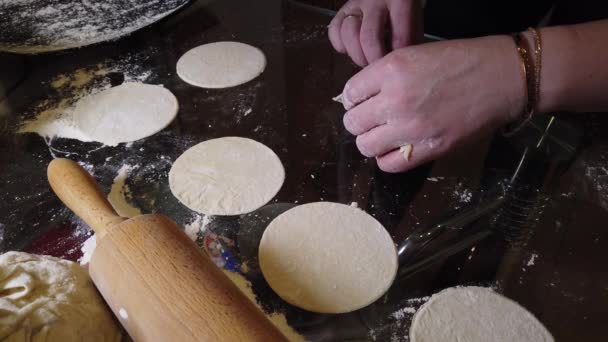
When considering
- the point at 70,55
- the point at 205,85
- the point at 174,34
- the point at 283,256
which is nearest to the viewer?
the point at 283,256

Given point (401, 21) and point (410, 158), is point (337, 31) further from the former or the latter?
point (410, 158)

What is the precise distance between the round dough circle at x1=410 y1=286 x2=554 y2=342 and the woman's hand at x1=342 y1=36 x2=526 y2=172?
390 mm

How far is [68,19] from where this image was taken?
199cm

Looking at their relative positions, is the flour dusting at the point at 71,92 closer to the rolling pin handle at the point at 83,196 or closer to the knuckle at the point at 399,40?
the rolling pin handle at the point at 83,196

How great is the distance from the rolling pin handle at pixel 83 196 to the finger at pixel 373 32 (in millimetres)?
969

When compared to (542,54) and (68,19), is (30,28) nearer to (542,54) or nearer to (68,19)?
(68,19)

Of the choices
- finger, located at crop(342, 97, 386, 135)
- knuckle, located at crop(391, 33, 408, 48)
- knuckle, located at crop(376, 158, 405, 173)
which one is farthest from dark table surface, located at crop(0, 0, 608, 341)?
knuckle, located at crop(391, 33, 408, 48)

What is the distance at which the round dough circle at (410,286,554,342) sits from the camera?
1030 millimetres

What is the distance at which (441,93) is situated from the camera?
112cm

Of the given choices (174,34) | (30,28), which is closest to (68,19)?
(30,28)

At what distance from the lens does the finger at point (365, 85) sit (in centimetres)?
119

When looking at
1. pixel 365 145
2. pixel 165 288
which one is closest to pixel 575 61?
pixel 365 145

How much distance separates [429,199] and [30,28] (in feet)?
6.21

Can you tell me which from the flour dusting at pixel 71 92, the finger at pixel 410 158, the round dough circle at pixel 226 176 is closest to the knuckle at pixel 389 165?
the finger at pixel 410 158
